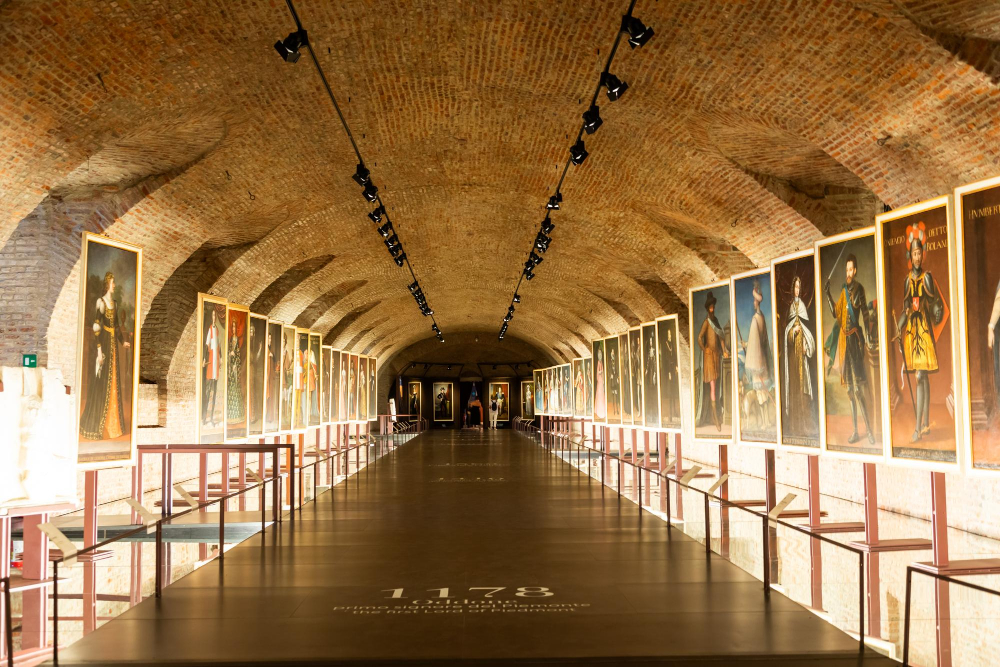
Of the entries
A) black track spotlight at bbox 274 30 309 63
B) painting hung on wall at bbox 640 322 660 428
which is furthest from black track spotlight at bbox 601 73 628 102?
painting hung on wall at bbox 640 322 660 428

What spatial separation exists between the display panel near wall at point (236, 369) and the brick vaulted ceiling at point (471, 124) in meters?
1.85

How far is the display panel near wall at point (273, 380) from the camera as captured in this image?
17.2m

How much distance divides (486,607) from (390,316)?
3019 centimetres

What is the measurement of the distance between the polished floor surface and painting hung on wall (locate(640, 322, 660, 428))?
14.0 ft

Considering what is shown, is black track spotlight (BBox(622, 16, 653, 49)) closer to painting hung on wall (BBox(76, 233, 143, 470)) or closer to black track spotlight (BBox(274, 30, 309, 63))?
black track spotlight (BBox(274, 30, 309, 63))

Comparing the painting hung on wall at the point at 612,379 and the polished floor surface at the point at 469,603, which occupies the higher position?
the painting hung on wall at the point at 612,379

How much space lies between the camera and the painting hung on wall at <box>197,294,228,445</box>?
44.4 ft

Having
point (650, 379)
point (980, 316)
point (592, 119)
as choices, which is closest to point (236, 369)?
point (592, 119)

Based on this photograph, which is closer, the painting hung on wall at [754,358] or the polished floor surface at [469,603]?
the polished floor surface at [469,603]

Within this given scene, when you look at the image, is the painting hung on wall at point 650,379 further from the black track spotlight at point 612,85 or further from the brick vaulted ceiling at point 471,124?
the black track spotlight at point 612,85

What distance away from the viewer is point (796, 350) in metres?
10.9

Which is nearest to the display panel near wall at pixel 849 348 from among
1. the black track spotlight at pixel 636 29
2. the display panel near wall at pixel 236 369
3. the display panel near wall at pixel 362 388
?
the black track spotlight at pixel 636 29

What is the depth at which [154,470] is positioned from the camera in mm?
17781

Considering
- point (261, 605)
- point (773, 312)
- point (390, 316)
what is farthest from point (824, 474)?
point (390, 316)
